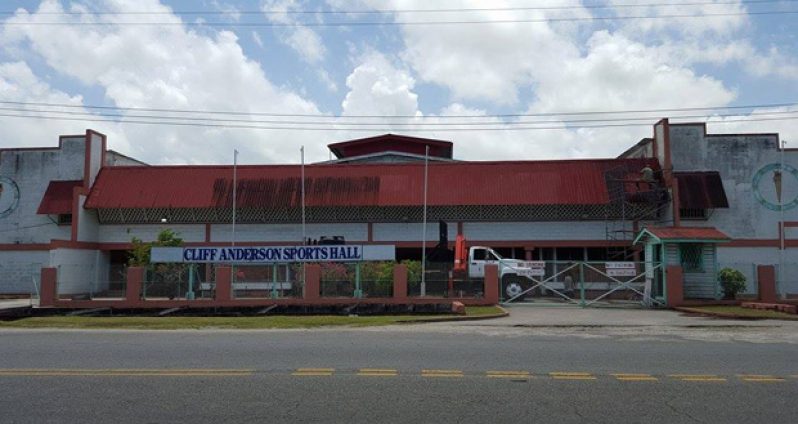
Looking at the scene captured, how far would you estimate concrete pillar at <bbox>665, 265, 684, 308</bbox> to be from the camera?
26812 millimetres

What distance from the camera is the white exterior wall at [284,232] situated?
124 feet

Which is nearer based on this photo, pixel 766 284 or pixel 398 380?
pixel 398 380

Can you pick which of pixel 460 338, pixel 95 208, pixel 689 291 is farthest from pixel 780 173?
pixel 95 208

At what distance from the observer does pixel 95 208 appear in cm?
3828

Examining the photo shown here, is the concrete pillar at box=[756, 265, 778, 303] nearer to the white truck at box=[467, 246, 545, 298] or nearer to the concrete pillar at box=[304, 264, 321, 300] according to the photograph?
the white truck at box=[467, 246, 545, 298]

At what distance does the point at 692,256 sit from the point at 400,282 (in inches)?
468

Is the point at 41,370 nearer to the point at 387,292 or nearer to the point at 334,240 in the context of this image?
the point at 387,292

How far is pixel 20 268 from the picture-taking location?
39.2 metres

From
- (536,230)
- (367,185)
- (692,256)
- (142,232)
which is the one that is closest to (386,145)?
(367,185)

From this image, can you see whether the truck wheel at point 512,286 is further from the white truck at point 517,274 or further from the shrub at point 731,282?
the shrub at point 731,282

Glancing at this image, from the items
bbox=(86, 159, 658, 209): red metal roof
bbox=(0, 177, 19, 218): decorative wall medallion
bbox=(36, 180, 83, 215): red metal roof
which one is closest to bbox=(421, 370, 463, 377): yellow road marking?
bbox=(86, 159, 658, 209): red metal roof

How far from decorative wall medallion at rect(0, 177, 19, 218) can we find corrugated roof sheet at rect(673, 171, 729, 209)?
36725 mm

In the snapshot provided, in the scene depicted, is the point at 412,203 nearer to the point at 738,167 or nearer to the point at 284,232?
the point at 284,232

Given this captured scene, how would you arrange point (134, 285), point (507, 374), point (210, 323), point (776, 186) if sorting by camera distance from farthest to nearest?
point (776, 186)
point (134, 285)
point (210, 323)
point (507, 374)
